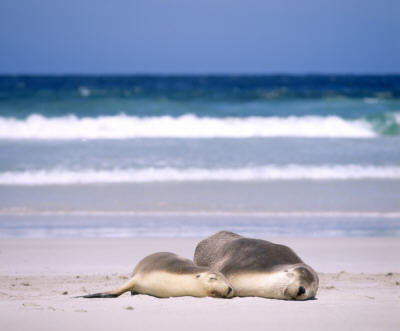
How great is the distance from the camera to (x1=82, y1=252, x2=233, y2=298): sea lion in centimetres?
496

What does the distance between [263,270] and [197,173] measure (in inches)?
344

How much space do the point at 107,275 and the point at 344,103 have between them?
25239mm

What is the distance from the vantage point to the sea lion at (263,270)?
194 inches

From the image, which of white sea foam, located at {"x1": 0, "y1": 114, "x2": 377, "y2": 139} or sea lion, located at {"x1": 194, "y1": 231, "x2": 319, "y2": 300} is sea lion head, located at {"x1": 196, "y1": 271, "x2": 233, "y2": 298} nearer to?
sea lion, located at {"x1": 194, "y1": 231, "x2": 319, "y2": 300}

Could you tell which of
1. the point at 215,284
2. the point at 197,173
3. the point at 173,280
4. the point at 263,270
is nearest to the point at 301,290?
the point at 263,270

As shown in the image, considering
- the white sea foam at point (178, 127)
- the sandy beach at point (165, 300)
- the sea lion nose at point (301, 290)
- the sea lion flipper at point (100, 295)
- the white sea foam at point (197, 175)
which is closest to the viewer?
the sandy beach at point (165, 300)

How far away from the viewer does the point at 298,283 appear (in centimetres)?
490

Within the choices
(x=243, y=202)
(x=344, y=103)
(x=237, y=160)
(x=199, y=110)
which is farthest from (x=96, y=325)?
(x=344, y=103)

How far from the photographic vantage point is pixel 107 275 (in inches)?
260

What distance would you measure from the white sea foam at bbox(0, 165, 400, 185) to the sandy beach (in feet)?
16.2

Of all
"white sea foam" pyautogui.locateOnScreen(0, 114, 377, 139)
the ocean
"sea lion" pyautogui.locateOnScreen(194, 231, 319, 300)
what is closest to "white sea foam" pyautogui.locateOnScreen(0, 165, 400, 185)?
the ocean

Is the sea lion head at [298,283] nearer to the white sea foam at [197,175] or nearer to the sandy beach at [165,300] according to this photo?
the sandy beach at [165,300]

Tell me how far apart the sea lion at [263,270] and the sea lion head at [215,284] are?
0.52 feet

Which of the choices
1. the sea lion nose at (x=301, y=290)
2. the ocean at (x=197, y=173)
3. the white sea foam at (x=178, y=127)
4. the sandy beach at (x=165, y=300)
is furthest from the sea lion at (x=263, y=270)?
the white sea foam at (x=178, y=127)
